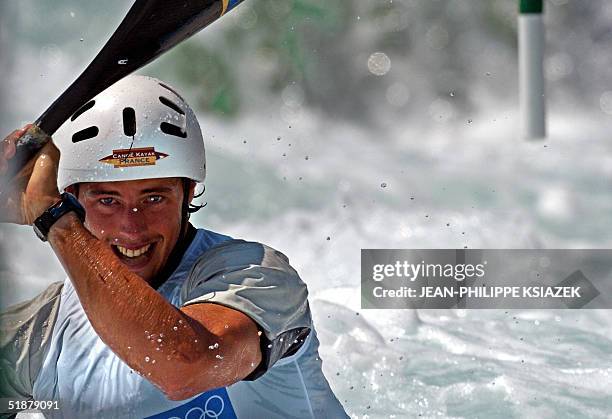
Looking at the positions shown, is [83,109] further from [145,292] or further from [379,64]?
[379,64]

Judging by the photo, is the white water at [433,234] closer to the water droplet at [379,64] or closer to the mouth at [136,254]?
the water droplet at [379,64]

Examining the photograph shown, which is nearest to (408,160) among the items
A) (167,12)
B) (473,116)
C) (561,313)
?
(473,116)

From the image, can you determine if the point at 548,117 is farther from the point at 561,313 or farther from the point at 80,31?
the point at 80,31

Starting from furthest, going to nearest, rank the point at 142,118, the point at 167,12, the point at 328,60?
the point at 328,60, the point at 167,12, the point at 142,118

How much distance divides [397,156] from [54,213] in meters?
1.35

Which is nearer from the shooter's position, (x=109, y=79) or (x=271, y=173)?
(x=109, y=79)

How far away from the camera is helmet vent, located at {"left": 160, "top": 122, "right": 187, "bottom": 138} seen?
2436 millimetres

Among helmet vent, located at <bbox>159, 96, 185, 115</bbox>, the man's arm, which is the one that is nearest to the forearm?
the man's arm

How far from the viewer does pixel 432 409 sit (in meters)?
3.05

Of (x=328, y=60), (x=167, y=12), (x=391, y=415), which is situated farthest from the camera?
(x=328, y=60)

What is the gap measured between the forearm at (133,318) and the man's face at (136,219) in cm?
31

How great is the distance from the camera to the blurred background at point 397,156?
3.06 m

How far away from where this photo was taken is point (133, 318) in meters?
1.97

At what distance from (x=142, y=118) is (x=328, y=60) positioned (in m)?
0.92
